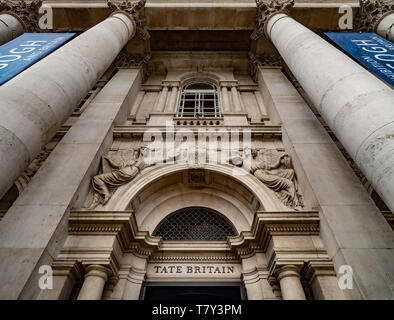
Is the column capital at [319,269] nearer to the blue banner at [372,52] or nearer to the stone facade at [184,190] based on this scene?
the stone facade at [184,190]

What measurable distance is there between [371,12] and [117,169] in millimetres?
12430

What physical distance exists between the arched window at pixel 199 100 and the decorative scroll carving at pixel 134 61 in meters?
2.13

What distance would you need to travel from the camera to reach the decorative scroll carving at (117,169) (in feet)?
20.9

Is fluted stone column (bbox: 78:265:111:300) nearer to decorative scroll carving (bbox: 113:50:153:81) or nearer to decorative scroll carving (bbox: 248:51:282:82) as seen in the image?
decorative scroll carving (bbox: 113:50:153:81)

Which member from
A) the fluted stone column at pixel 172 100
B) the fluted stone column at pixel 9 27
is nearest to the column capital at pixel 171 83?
the fluted stone column at pixel 172 100

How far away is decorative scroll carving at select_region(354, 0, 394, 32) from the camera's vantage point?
35.8 feet

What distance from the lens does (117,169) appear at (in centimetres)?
709

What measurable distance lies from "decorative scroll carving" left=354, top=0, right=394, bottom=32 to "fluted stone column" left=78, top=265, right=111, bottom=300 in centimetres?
Answer: 1354

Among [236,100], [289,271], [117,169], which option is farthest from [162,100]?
[289,271]

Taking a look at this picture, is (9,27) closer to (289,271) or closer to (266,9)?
(266,9)

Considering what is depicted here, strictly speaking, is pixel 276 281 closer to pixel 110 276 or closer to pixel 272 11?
pixel 110 276

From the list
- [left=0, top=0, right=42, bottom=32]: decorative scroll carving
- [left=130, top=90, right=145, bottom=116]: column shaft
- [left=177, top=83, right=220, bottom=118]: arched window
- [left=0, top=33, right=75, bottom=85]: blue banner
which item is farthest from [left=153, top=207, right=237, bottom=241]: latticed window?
[left=0, top=0, right=42, bottom=32]: decorative scroll carving
